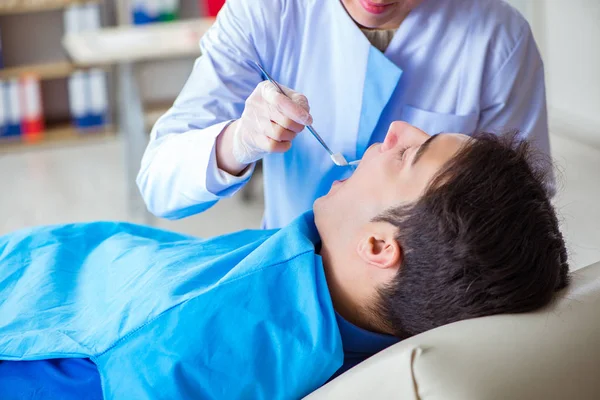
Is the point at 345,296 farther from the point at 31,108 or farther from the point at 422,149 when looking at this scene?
the point at 31,108

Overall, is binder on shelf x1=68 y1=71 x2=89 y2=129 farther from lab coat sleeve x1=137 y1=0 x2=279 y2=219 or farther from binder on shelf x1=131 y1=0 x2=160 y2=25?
lab coat sleeve x1=137 y1=0 x2=279 y2=219

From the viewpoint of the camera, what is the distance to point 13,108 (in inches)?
170

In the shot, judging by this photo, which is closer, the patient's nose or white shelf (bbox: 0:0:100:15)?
the patient's nose

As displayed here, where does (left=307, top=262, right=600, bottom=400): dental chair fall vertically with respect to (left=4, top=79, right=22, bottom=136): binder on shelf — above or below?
above

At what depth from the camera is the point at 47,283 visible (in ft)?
4.46

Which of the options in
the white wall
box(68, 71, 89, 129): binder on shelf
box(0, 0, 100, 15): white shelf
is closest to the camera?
the white wall

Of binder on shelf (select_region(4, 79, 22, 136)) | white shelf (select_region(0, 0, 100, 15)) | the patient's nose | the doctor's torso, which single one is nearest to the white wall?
the doctor's torso

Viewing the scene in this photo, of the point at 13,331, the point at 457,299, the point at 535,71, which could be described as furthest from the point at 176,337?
the point at 535,71

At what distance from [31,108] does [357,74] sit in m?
3.37

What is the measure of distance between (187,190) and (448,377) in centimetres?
65

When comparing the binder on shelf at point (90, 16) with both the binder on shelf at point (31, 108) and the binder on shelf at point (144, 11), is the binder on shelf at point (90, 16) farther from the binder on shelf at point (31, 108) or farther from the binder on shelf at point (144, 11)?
the binder on shelf at point (31, 108)

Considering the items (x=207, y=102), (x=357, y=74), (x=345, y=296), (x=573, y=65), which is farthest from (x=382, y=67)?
(x=573, y=65)

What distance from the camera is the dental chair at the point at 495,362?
2.92ft

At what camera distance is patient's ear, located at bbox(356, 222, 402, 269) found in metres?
1.14
